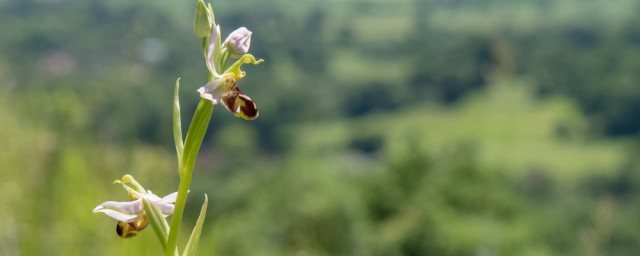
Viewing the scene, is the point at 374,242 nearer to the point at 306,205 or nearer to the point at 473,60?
the point at 306,205

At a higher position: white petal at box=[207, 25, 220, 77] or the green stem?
white petal at box=[207, 25, 220, 77]

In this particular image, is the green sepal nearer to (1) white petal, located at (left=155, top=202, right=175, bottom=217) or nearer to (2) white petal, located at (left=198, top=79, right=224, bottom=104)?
(2) white petal, located at (left=198, top=79, right=224, bottom=104)

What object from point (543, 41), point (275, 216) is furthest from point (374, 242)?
point (543, 41)

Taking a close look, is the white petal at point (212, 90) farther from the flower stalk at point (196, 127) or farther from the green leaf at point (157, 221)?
the green leaf at point (157, 221)

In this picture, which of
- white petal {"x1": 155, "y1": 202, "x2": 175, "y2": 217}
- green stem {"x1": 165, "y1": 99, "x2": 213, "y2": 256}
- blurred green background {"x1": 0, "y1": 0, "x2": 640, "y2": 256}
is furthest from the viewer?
blurred green background {"x1": 0, "y1": 0, "x2": 640, "y2": 256}

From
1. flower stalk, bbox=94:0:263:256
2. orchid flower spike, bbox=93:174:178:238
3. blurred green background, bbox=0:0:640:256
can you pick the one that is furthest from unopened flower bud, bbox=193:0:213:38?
blurred green background, bbox=0:0:640:256
